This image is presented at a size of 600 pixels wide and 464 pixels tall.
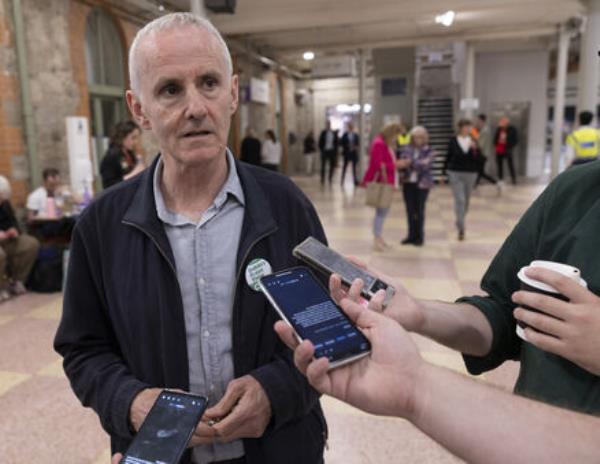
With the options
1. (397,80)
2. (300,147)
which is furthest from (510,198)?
(300,147)

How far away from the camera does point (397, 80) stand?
62.1ft

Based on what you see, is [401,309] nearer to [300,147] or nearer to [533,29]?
[533,29]

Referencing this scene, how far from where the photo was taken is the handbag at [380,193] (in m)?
6.68

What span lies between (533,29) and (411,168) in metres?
8.88

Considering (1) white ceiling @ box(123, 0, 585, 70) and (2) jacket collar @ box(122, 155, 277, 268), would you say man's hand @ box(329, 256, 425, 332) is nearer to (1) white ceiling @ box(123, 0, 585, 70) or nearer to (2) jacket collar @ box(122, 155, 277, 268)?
(2) jacket collar @ box(122, 155, 277, 268)

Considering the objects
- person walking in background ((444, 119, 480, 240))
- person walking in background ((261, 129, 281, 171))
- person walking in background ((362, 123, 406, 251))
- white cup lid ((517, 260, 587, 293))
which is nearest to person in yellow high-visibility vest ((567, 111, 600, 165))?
person walking in background ((444, 119, 480, 240))

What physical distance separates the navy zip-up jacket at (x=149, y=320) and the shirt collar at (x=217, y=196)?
0.9 inches

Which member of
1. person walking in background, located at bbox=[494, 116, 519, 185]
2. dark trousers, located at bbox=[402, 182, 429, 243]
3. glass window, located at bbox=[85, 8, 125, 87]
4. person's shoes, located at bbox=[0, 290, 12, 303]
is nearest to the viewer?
person's shoes, located at bbox=[0, 290, 12, 303]

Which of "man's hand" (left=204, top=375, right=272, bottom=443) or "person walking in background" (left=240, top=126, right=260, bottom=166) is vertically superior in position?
"person walking in background" (left=240, top=126, right=260, bottom=166)

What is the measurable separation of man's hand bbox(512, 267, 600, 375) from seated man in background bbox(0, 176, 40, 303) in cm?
555

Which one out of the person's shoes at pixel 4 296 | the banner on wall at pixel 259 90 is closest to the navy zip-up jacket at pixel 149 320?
the person's shoes at pixel 4 296

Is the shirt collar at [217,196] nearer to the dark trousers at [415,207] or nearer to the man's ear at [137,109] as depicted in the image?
the man's ear at [137,109]

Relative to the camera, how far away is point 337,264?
1.23 m

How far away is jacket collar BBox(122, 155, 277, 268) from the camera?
1370 mm
